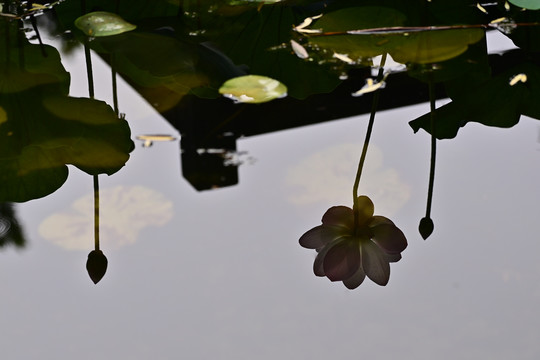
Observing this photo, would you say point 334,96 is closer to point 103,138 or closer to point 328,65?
point 328,65

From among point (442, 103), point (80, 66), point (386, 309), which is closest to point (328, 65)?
point (442, 103)

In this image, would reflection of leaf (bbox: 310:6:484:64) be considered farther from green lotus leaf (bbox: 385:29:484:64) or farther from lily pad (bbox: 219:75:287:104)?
lily pad (bbox: 219:75:287:104)

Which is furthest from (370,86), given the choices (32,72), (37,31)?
(37,31)

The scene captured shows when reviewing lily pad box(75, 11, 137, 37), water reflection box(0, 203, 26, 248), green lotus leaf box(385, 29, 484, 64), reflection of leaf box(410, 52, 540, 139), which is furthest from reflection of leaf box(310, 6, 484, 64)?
water reflection box(0, 203, 26, 248)

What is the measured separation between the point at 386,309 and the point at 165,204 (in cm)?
36

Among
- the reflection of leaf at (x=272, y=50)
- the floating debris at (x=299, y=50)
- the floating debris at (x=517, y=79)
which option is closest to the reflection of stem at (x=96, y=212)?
the reflection of leaf at (x=272, y=50)

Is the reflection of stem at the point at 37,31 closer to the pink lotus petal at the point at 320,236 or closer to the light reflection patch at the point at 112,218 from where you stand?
the light reflection patch at the point at 112,218

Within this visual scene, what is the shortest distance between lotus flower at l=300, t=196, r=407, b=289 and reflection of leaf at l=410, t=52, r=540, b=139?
10.4 inches

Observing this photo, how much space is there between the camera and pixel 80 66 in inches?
54.7

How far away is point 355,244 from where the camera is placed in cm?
89

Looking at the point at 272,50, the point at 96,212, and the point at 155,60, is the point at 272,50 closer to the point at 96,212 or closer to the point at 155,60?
→ the point at 155,60

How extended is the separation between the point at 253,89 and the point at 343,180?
11.5 inches

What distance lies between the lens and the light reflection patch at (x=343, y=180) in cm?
98

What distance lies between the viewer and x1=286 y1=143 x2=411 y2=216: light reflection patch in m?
0.98
